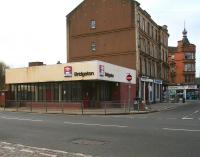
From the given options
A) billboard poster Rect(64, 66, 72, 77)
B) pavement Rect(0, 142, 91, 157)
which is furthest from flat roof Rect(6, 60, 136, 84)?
pavement Rect(0, 142, 91, 157)

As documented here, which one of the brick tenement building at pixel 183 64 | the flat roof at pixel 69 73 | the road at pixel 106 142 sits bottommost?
the road at pixel 106 142

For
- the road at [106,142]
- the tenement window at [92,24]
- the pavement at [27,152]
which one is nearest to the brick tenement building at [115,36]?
the tenement window at [92,24]

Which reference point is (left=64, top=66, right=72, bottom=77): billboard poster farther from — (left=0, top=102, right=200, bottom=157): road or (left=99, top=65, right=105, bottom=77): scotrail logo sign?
(left=0, top=102, right=200, bottom=157): road

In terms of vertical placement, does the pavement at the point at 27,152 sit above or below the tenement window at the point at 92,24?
below

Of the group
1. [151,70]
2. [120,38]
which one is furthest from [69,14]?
[151,70]

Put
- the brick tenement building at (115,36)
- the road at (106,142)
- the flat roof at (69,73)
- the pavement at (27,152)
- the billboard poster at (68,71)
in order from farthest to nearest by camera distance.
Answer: the brick tenement building at (115,36) → the billboard poster at (68,71) → the flat roof at (69,73) → the road at (106,142) → the pavement at (27,152)

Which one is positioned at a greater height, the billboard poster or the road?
the billboard poster

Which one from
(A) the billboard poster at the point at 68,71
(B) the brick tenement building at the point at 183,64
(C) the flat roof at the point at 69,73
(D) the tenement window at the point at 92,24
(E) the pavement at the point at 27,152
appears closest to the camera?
(E) the pavement at the point at 27,152

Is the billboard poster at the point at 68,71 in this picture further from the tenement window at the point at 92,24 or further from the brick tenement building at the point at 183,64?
the brick tenement building at the point at 183,64

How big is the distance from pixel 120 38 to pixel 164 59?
24804 millimetres

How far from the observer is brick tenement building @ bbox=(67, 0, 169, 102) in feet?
180

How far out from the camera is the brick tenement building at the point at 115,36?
54.7 metres

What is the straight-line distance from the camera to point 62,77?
43.9m

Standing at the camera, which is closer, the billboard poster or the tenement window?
the billboard poster
